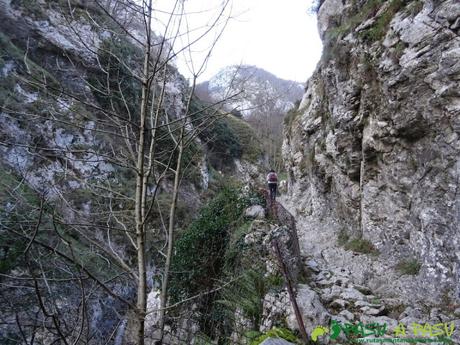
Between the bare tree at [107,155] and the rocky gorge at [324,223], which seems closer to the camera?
the bare tree at [107,155]

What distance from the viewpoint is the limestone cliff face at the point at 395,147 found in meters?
5.23

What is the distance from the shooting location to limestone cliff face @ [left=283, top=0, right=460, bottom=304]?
523cm

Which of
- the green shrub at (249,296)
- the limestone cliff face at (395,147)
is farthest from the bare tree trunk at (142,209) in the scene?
the limestone cliff face at (395,147)

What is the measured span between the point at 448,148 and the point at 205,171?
13599 millimetres

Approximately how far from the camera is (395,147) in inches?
265

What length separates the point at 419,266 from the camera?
562cm

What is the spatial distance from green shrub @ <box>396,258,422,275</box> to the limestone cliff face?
2.4 inches

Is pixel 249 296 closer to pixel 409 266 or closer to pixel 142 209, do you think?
pixel 409 266

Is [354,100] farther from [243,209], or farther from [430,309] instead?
[430,309]

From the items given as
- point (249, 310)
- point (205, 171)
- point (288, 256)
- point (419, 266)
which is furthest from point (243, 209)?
point (205, 171)
